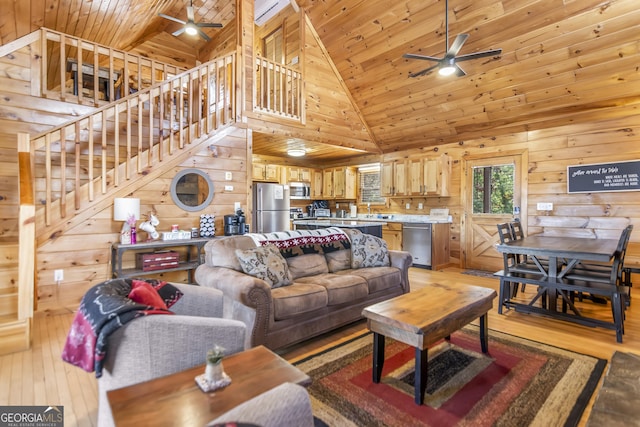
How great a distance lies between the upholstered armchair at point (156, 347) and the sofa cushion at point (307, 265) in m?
1.62

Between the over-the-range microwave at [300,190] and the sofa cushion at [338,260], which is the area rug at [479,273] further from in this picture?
the over-the-range microwave at [300,190]

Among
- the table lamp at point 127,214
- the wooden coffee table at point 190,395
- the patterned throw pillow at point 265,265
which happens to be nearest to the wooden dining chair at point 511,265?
the patterned throw pillow at point 265,265

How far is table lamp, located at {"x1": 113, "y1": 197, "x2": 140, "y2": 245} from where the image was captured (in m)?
3.60

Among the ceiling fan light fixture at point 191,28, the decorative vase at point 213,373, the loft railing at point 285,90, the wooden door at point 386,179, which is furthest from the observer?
the wooden door at point 386,179

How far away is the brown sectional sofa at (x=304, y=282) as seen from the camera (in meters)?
2.39

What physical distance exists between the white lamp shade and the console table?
0.35m

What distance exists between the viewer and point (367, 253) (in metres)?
3.60

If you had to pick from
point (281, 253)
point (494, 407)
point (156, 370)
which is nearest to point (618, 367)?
point (494, 407)

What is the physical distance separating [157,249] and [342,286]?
280 cm

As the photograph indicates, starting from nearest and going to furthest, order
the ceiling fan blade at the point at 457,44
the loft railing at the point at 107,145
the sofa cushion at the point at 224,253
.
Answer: the sofa cushion at the point at 224,253 → the ceiling fan blade at the point at 457,44 → the loft railing at the point at 107,145

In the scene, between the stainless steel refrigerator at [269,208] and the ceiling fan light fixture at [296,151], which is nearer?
the stainless steel refrigerator at [269,208]

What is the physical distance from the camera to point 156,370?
1371 mm

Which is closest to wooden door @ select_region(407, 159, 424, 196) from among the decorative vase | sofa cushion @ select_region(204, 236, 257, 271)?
Result: sofa cushion @ select_region(204, 236, 257, 271)

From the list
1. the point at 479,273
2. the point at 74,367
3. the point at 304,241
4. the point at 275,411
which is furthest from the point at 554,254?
the point at 74,367
